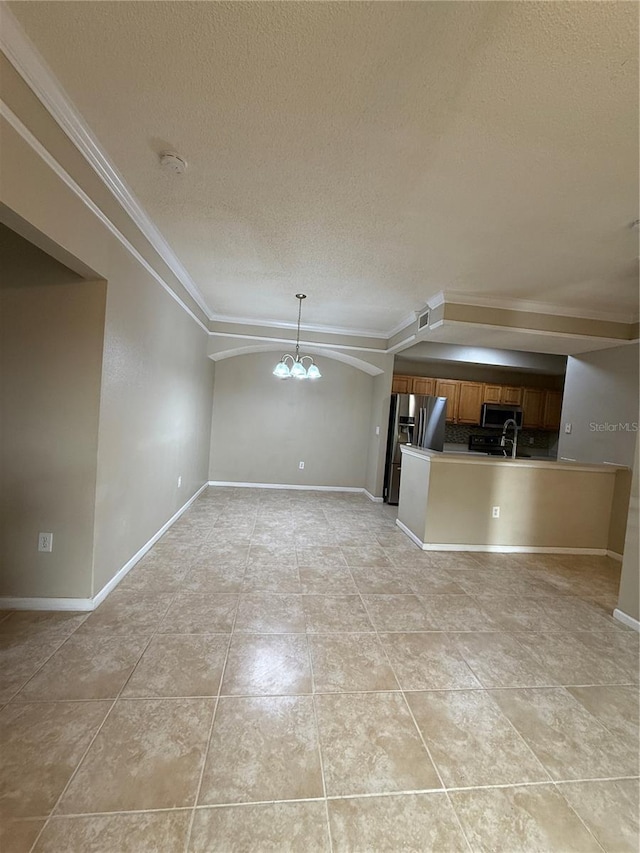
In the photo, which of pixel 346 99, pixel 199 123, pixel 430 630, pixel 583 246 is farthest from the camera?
pixel 583 246

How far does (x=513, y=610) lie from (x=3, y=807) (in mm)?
2745

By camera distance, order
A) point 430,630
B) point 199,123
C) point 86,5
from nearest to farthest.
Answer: point 86,5 < point 199,123 < point 430,630

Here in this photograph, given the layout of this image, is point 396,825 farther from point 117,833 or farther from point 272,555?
point 272,555

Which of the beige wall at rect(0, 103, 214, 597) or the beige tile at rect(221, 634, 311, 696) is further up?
the beige wall at rect(0, 103, 214, 597)

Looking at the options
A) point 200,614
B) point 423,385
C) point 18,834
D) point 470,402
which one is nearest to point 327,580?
point 200,614

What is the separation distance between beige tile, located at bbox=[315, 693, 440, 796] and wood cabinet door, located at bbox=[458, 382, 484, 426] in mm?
5431

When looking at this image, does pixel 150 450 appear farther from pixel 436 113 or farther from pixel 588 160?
pixel 588 160

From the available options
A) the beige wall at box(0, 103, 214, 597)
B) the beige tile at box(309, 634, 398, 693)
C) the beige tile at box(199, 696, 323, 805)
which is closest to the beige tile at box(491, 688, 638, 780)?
the beige tile at box(309, 634, 398, 693)

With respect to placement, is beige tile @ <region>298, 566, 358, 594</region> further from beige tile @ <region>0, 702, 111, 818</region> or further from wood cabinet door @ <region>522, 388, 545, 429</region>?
wood cabinet door @ <region>522, 388, 545, 429</region>

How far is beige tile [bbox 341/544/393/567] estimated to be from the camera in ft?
10.4

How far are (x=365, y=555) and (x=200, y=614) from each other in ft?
5.30

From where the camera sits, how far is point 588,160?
5.20ft

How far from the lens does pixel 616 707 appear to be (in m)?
1.68

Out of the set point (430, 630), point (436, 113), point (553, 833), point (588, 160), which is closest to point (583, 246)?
point (588, 160)
